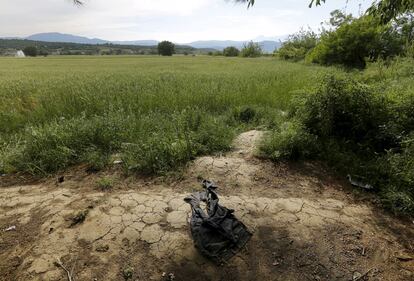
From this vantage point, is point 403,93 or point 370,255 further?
point 403,93

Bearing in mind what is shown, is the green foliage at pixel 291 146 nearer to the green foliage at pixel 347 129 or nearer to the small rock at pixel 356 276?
the green foliage at pixel 347 129

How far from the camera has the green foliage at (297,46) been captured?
25938 millimetres

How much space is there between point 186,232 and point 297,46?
29483mm

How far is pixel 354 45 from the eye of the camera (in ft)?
50.7

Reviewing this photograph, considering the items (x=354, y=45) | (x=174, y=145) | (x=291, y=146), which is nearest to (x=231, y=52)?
(x=354, y=45)

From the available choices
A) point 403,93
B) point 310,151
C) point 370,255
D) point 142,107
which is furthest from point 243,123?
point 370,255

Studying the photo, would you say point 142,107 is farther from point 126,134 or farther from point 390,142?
point 390,142

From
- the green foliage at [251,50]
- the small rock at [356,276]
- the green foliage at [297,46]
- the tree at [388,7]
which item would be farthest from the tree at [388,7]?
the green foliage at [251,50]

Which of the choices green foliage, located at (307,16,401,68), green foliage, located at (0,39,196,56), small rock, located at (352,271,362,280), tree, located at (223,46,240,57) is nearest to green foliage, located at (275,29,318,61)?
green foliage, located at (307,16,401,68)

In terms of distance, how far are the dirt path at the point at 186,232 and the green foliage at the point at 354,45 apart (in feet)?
46.8

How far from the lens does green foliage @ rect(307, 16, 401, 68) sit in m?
14.9

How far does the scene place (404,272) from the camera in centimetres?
226

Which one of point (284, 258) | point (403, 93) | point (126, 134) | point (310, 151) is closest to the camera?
point (284, 258)

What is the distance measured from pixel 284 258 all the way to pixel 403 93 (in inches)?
151
